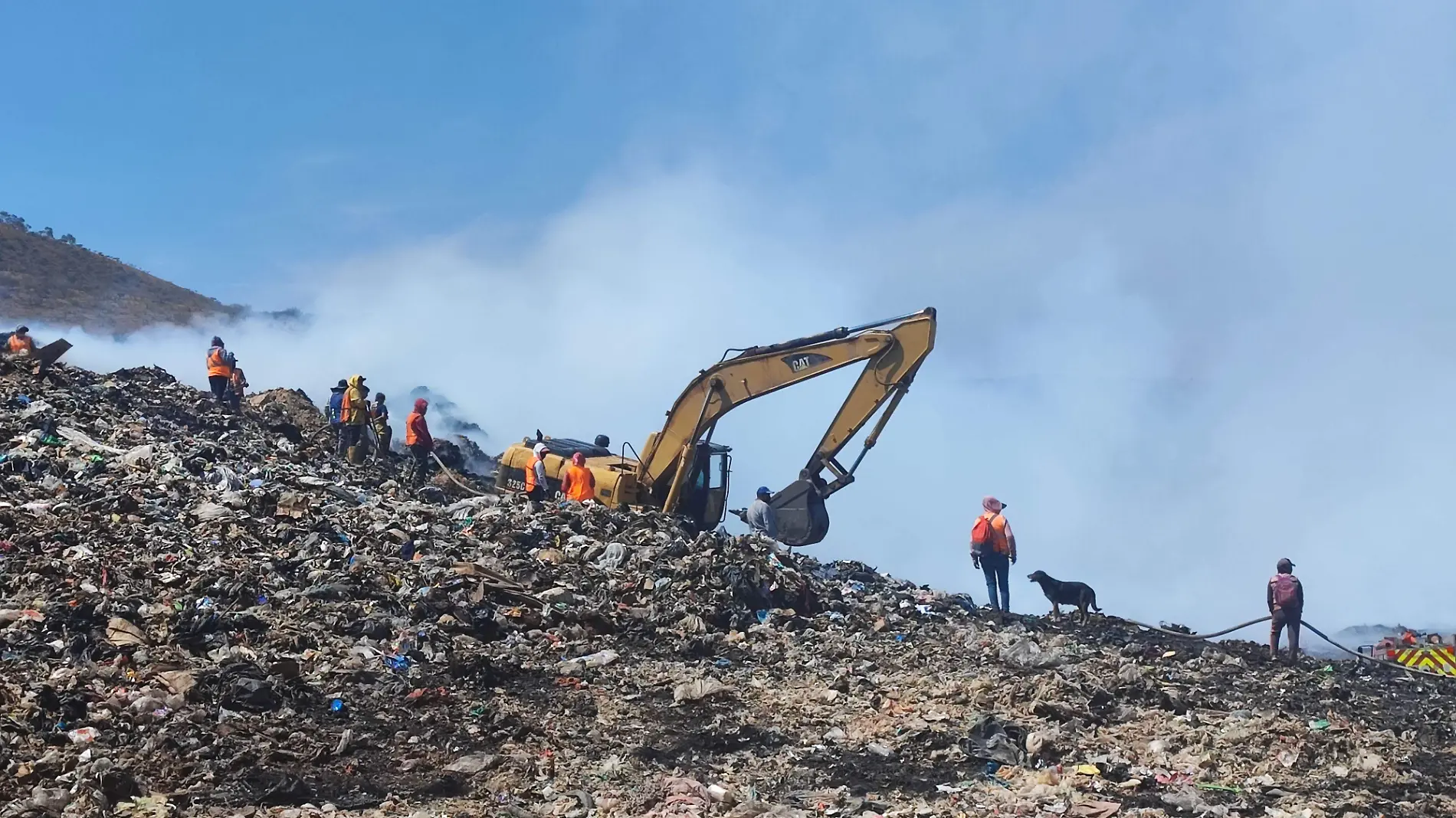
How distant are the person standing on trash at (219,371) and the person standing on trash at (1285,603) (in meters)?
14.4

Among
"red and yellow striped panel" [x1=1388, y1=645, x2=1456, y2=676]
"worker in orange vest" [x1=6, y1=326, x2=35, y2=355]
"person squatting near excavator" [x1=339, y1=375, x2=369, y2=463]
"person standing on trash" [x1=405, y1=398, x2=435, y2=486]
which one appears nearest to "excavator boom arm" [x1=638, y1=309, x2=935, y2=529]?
"person standing on trash" [x1=405, y1=398, x2=435, y2=486]

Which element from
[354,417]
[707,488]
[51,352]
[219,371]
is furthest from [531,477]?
[51,352]

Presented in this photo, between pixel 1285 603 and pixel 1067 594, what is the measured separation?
6.87 ft

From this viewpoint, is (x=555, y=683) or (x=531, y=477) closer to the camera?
(x=555, y=683)

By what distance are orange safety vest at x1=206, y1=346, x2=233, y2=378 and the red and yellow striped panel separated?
15703mm

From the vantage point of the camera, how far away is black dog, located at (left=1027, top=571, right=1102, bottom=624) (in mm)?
12812

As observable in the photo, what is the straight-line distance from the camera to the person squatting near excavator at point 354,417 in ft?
54.2

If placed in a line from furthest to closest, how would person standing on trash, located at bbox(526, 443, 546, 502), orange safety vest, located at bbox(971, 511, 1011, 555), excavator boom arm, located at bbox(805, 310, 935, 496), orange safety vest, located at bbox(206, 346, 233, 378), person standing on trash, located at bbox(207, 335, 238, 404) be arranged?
orange safety vest, located at bbox(206, 346, 233, 378) → person standing on trash, located at bbox(207, 335, 238, 404) → person standing on trash, located at bbox(526, 443, 546, 502) → excavator boom arm, located at bbox(805, 310, 935, 496) → orange safety vest, located at bbox(971, 511, 1011, 555)

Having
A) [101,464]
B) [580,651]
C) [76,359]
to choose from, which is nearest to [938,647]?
[580,651]

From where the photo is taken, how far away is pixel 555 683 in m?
8.25

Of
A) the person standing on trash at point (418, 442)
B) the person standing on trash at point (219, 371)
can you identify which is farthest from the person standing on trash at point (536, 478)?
the person standing on trash at point (219, 371)

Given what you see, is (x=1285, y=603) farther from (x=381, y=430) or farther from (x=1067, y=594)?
(x=381, y=430)

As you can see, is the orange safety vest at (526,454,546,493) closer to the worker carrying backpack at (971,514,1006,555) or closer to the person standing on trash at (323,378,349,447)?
the person standing on trash at (323,378,349,447)

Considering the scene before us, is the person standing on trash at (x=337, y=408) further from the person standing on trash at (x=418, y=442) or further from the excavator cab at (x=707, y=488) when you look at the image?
the excavator cab at (x=707, y=488)
